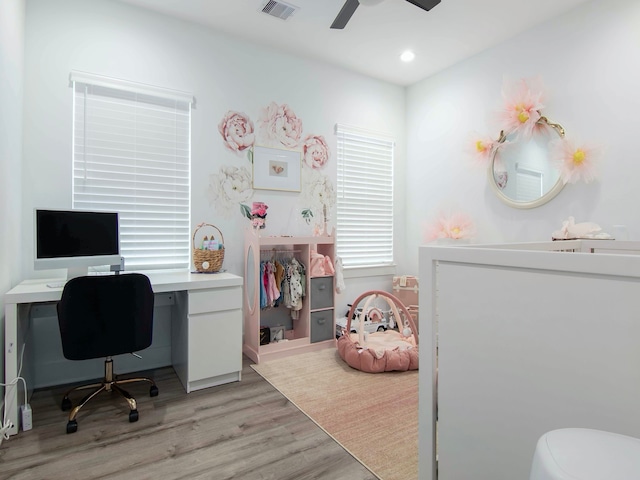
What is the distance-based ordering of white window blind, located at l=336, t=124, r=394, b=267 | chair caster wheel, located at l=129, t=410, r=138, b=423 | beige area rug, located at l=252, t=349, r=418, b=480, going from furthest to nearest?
1. white window blind, located at l=336, t=124, r=394, b=267
2. chair caster wheel, located at l=129, t=410, r=138, b=423
3. beige area rug, located at l=252, t=349, r=418, b=480

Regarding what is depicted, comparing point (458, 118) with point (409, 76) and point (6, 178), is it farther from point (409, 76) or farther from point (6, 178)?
point (6, 178)

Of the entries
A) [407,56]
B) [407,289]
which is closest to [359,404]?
[407,289]

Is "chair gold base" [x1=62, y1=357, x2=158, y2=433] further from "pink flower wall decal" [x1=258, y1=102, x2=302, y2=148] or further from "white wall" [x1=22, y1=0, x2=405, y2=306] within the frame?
"pink flower wall decal" [x1=258, y1=102, x2=302, y2=148]

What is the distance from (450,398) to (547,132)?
2770mm

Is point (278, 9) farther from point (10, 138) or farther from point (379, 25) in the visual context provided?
point (10, 138)

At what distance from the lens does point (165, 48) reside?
2.94 m

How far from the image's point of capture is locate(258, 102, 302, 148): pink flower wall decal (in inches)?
134

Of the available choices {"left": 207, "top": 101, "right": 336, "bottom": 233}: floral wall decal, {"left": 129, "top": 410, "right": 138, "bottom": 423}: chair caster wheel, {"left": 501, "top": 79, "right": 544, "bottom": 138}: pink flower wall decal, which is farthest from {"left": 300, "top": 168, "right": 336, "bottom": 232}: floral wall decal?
{"left": 129, "top": 410, "right": 138, "bottom": 423}: chair caster wheel

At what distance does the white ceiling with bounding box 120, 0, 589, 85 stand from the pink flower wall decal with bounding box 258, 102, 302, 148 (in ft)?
1.93

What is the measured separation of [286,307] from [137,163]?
5.93 feet

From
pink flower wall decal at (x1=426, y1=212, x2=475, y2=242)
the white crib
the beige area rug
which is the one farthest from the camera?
pink flower wall decal at (x1=426, y1=212, x2=475, y2=242)

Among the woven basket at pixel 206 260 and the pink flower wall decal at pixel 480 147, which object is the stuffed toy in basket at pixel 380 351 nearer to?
the woven basket at pixel 206 260

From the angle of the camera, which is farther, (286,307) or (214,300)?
(286,307)

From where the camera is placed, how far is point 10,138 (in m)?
2.12
